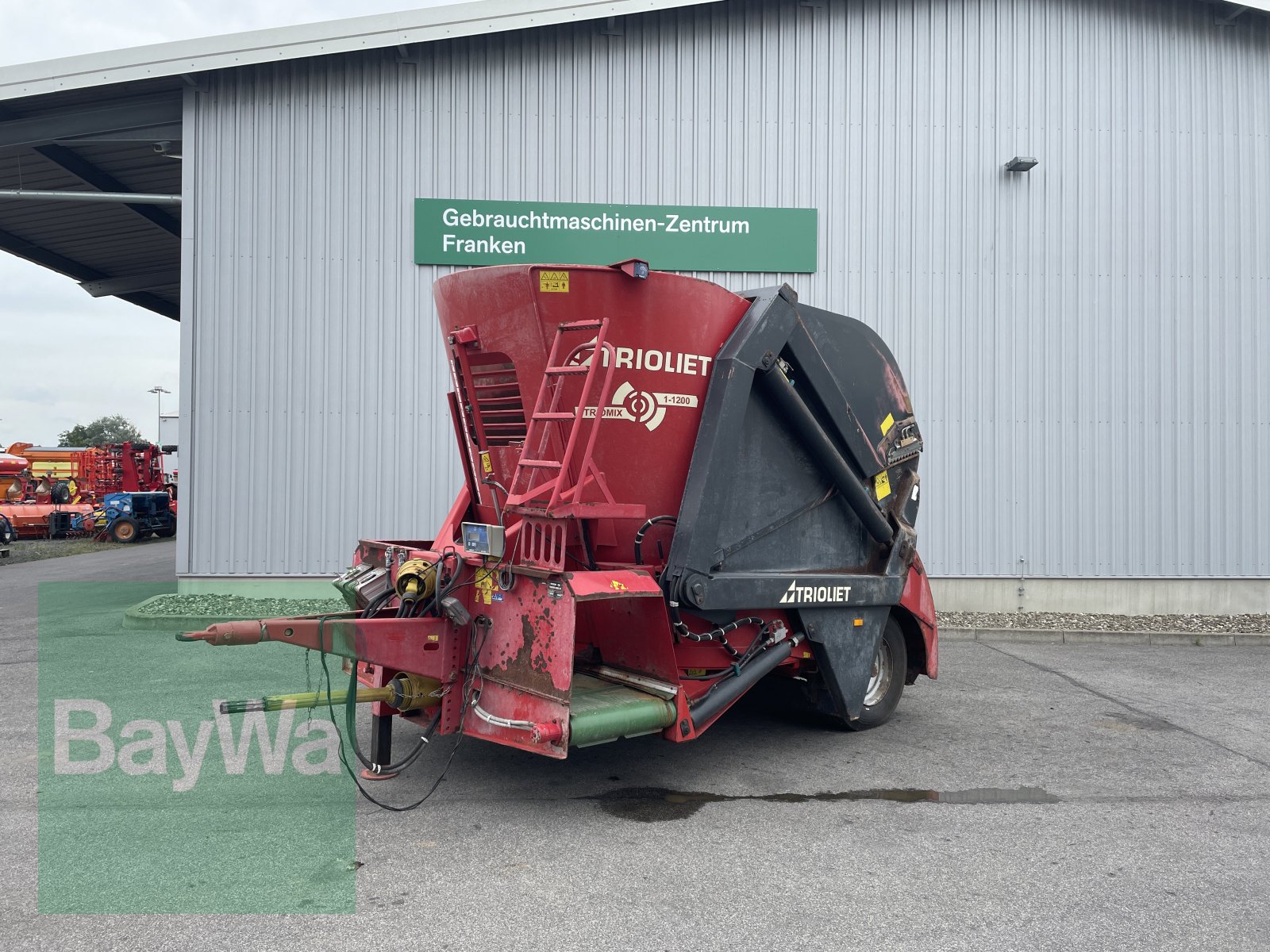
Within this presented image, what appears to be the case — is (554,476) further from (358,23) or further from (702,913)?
(358,23)

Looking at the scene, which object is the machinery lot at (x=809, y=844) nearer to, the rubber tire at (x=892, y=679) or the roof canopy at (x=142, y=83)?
the rubber tire at (x=892, y=679)

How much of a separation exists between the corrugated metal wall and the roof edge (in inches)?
16.8

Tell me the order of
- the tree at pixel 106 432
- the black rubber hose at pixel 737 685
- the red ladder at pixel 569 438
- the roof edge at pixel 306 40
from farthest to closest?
the tree at pixel 106 432 → the roof edge at pixel 306 40 → the black rubber hose at pixel 737 685 → the red ladder at pixel 569 438

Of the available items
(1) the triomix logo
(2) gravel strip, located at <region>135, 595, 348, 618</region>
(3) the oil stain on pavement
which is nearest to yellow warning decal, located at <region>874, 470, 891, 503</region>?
(3) the oil stain on pavement

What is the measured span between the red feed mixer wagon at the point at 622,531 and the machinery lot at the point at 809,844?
0.47m

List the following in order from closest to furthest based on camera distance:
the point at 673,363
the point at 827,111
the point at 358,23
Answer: the point at 673,363 < the point at 358,23 < the point at 827,111

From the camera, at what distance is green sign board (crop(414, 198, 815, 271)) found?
1148 centimetres

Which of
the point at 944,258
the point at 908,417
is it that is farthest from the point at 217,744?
the point at 944,258

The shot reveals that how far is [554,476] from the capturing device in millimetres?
5203

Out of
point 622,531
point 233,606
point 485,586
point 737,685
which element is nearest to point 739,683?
point 737,685

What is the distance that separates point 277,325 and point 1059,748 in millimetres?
9341

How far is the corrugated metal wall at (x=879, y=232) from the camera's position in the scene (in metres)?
11.5

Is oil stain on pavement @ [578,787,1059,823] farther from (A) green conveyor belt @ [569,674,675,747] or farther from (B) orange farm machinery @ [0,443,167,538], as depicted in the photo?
(B) orange farm machinery @ [0,443,167,538]

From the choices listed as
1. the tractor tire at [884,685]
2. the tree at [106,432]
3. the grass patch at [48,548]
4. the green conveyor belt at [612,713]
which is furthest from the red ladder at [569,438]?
the tree at [106,432]
